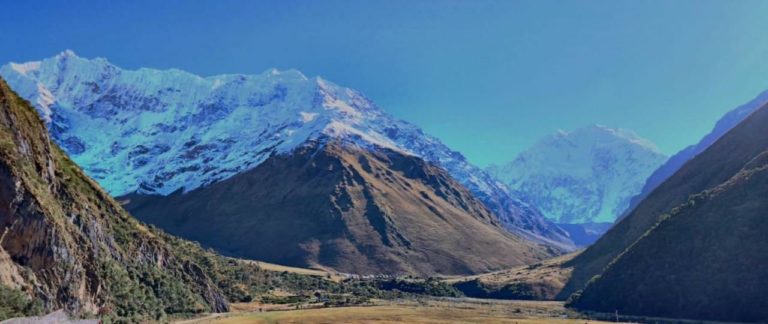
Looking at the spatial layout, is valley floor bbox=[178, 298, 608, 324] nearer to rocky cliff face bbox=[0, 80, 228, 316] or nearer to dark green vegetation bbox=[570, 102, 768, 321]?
rocky cliff face bbox=[0, 80, 228, 316]

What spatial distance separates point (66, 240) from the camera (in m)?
116

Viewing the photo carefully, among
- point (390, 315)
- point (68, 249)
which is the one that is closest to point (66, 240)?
point (68, 249)

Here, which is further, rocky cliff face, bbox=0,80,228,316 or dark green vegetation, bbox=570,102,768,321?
dark green vegetation, bbox=570,102,768,321

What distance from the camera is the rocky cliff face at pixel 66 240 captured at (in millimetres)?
108000

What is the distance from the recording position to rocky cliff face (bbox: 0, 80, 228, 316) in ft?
354

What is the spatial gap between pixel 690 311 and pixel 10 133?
5920 inches

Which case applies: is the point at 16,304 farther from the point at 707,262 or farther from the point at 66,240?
the point at 707,262

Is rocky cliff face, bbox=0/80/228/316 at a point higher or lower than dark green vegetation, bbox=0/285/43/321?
higher

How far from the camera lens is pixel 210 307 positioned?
542 feet

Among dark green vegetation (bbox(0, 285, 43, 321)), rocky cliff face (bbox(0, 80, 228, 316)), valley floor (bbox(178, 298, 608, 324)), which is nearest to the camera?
dark green vegetation (bbox(0, 285, 43, 321))

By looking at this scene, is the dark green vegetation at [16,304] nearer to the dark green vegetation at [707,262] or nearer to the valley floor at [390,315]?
the valley floor at [390,315]

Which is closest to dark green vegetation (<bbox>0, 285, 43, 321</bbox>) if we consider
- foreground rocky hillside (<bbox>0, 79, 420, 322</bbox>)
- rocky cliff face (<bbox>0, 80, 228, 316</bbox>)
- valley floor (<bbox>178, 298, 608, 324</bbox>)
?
foreground rocky hillside (<bbox>0, 79, 420, 322</bbox>)

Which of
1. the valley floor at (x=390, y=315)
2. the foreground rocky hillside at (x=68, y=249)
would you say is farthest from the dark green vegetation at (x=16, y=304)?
the valley floor at (x=390, y=315)

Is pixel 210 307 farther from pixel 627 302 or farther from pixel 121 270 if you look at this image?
pixel 627 302
